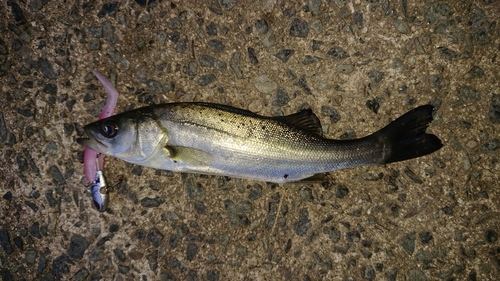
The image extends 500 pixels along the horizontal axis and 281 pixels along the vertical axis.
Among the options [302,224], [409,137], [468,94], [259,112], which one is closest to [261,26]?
[259,112]

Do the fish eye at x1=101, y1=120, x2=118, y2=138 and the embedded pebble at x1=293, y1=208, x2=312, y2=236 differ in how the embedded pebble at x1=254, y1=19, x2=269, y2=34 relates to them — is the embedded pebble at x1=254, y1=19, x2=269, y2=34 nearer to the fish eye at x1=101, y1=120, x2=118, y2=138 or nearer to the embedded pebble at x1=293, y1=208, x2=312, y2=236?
the fish eye at x1=101, y1=120, x2=118, y2=138

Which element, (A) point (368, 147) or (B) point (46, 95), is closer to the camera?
(A) point (368, 147)

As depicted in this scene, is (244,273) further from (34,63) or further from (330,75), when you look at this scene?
(34,63)

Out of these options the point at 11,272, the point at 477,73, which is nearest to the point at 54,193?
the point at 11,272

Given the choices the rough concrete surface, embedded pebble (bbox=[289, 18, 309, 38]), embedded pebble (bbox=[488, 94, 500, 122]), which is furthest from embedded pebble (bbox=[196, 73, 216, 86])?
embedded pebble (bbox=[488, 94, 500, 122])

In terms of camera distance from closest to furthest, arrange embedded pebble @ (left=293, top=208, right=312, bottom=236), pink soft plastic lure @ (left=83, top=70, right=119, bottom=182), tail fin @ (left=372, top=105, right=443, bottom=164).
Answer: tail fin @ (left=372, top=105, right=443, bottom=164) → pink soft plastic lure @ (left=83, top=70, right=119, bottom=182) → embedded pebble @ (left=293, top=208, right=312, bottom=236)

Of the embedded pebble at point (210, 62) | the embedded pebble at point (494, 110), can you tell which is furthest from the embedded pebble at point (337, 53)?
the embedded pebble at point (494, 110)

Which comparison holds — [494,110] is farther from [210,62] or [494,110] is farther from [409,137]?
[210,62]
